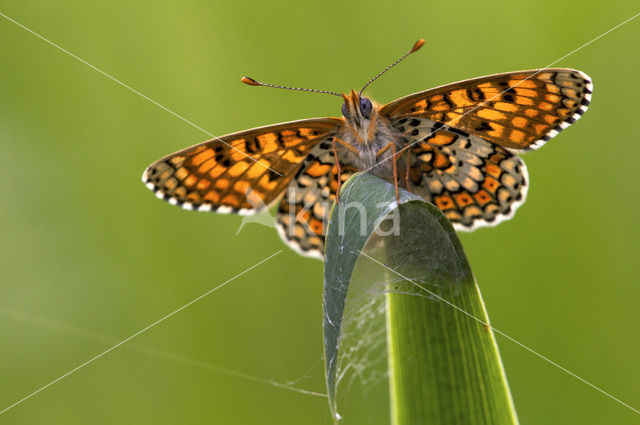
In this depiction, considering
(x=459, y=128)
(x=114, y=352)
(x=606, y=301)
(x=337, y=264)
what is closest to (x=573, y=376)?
(x=606, y=301)

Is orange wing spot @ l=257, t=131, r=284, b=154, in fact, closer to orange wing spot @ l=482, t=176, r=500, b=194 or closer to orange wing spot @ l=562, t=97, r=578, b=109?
orange wing spot @ l=482, t=176, r=500, b=194

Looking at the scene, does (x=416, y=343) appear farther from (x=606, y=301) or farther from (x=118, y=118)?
(x=118, y=118)

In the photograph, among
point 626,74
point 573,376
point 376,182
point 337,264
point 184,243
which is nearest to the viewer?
point 337,264

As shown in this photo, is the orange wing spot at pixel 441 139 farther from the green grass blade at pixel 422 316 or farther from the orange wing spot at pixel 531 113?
the green grass blade at pixel 422 316

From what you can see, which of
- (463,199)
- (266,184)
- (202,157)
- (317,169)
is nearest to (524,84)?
(463,199)

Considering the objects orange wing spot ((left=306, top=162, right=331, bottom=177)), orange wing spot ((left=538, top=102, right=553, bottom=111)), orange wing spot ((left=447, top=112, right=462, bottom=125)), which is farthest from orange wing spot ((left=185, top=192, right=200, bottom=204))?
orange wing spot ((left=538, top=102, right=553, bottom=111))

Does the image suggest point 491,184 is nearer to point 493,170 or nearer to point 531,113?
point 493,170
